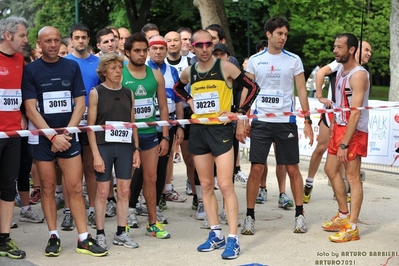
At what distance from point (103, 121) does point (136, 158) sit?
500 mm

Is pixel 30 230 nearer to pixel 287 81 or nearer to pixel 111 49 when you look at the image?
pixel 111 49

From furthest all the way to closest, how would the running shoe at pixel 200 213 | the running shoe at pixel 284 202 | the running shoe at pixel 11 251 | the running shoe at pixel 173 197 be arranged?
the running shoe at pixel 173 197 → the running shoe at pixel 284 202 → the running shoe at pixel 200 213 → the running shoe at pixel 11 251

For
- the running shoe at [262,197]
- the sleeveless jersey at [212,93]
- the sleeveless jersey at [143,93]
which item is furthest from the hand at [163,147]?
the running shoe at [262,197]

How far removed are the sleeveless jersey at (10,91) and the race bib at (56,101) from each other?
0.24 meters

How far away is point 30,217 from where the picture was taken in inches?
339

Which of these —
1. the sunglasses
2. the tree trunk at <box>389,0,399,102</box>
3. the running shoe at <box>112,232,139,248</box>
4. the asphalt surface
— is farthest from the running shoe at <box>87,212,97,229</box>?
the tree trunk at <box>389,0,399,102</box>

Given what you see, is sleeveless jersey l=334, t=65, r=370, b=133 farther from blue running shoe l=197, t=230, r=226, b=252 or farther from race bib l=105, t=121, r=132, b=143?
race bib l=105, t=121, r=132, b=143

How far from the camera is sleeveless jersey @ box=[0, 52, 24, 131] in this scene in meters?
6.79

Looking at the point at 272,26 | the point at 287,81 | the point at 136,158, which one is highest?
the point at 272,26

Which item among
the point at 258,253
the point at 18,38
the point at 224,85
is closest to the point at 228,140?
the point at 224,85

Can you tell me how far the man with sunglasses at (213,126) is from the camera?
283 inches

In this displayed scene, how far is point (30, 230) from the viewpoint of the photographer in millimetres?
8203

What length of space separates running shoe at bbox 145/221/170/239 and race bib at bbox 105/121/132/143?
1.10 metres

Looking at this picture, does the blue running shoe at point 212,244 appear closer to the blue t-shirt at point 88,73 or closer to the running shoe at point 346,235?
the running shoe at point 346,235
